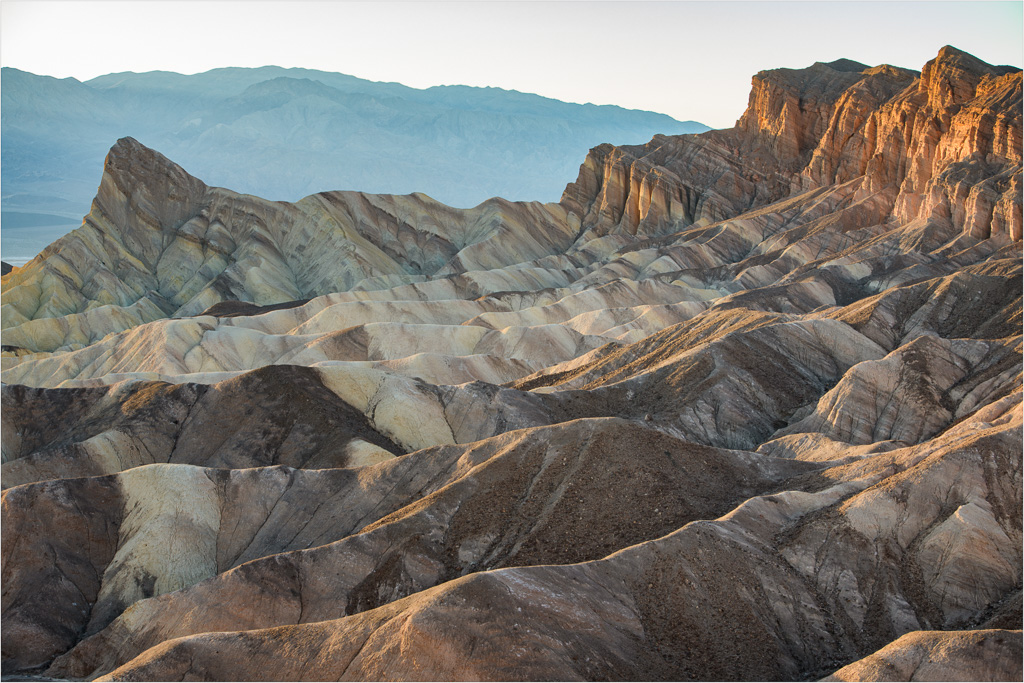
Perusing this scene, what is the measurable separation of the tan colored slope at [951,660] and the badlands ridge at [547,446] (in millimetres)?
66

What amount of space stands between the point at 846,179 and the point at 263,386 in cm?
8197

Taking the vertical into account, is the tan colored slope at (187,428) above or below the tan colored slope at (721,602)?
below

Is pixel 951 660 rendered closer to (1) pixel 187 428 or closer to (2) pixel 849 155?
(1) pixel 187 428

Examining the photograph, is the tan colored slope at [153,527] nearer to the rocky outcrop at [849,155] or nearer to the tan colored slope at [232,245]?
the tan colored slope at [232,245]

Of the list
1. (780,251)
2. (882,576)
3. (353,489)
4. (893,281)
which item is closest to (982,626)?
(882,576)

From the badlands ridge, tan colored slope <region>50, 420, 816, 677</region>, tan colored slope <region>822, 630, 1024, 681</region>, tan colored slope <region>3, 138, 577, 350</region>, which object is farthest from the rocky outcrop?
tan colored slope <region>822, 630, 1024, 681</region>

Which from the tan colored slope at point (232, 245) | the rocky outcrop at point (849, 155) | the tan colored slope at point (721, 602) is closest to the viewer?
the tan colored slope at point (721, 602)

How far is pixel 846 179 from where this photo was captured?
110 meters

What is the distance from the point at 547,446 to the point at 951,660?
15.9 meters

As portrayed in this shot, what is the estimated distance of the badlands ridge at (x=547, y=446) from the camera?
23.2 m

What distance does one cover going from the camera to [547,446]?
3309cm

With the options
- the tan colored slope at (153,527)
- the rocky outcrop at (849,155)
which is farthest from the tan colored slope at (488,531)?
the rocky outcrop at (849,155)

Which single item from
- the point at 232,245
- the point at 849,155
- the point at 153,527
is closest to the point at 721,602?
the point at 153,527

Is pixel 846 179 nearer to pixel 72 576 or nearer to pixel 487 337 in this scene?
pixel 487 337
